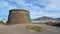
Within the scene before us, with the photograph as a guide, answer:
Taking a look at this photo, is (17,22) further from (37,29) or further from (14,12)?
(37,29)

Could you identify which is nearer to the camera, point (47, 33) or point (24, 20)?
point (47, 33)

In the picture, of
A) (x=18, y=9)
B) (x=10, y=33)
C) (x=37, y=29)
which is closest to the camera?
(x=10, y=33)

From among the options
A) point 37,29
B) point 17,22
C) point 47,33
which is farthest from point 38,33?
point 17,22

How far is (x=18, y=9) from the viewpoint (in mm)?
31703

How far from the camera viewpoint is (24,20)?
32750 mm

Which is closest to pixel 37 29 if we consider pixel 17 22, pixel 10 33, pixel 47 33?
pixel 47 33

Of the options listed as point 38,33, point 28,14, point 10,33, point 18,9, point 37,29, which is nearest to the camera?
point 10,33

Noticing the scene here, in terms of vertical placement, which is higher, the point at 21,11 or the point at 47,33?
the point at 21,11

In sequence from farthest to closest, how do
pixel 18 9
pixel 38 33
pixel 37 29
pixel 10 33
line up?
pixel 18 9
pixel 37 29
pixel 38 33
pixel 10 33

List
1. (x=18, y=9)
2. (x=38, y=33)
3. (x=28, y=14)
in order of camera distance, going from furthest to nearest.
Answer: (x=28, y=14) → (x=18, y=9) → (x=38, y=33)

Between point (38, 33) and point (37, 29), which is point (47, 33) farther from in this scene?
point (37, 29)

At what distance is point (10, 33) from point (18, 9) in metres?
13.1

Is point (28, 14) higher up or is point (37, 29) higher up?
point (28, 14)

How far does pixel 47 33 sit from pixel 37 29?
9.63ft
